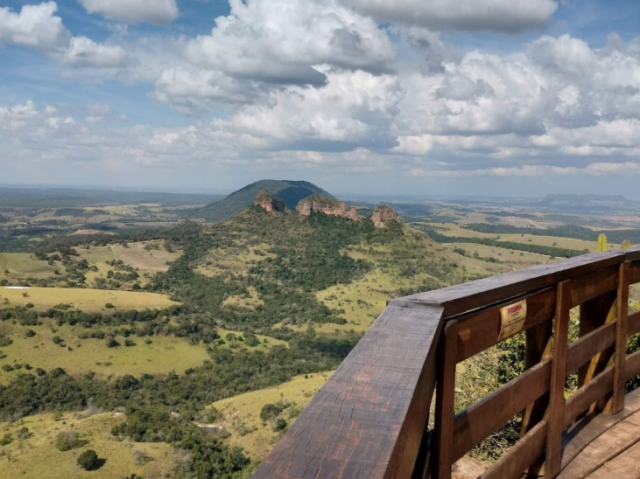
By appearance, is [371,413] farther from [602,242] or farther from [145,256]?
[145,256]

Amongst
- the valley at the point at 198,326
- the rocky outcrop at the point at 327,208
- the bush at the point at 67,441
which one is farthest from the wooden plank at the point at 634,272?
the rocky outcrop at the point at 327,208

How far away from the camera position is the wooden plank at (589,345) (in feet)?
10.8

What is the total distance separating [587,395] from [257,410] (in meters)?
41.5

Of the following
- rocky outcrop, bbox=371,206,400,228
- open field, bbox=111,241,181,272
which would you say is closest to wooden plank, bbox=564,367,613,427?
open field, bbox=111,241,181,272

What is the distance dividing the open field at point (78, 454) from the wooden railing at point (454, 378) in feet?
91.4

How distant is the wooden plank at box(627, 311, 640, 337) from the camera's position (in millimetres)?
4149

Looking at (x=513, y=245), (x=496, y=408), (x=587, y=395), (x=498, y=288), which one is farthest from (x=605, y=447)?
(x=513, y=245)

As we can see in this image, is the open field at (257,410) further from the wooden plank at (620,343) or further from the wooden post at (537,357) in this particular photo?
the wooden post at (537,357)

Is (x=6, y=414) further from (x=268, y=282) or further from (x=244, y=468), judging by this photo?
(x=268, y=282)

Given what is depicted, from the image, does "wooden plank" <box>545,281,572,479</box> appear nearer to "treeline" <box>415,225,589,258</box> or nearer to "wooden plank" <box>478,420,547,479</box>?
"wooden plank" <box>478,420,547,479</box>

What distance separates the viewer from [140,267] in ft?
334

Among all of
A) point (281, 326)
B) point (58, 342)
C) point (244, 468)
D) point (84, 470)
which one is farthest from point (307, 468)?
point (281, 326)

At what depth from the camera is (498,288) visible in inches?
92.9

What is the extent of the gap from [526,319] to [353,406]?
1560mm
